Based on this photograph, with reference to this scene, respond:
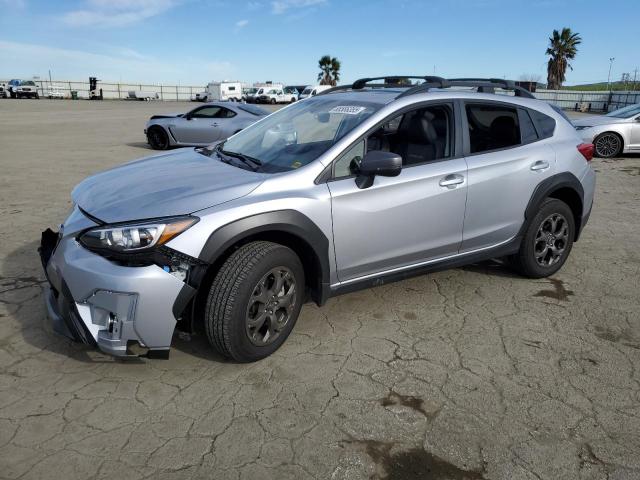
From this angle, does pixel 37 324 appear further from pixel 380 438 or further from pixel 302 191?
pixel 380 438

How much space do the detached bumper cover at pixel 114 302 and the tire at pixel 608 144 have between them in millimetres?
12509

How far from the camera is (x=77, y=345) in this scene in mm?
3393

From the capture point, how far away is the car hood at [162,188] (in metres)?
2.92

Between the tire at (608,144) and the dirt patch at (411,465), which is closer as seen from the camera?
the dirt patch at (411,465)

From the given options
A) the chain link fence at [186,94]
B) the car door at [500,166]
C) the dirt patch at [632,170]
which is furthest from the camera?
the chain link fence at [186,94]

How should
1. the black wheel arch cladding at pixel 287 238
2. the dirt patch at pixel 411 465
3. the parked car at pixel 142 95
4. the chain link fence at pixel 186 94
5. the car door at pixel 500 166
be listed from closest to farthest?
Result: the dirt patch at pixel 411 465 < the black wheel arch cladding at pixel 287 238 < the car door at pixel 500 166 < the chain link fence at pixel 186 94 < the parked car at pixel 142 95

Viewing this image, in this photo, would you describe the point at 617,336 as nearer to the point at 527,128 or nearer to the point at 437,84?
the point at 527,128

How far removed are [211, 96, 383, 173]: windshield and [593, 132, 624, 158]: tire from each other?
10.6 m

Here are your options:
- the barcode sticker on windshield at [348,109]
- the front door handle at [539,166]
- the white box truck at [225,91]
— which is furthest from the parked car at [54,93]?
the front door handle at [539,166]

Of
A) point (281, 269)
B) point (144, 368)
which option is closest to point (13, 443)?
point (144, 368)

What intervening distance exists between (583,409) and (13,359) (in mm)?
3395

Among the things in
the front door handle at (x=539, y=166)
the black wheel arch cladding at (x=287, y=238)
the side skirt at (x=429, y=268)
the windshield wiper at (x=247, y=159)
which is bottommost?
the side skirt at (x=429, y=268)

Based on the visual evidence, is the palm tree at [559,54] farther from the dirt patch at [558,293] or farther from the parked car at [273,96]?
the dirt patch at [558,293]

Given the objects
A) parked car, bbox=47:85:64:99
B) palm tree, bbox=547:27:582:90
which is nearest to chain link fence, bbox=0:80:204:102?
parked car, bbox=47:85:64:99
